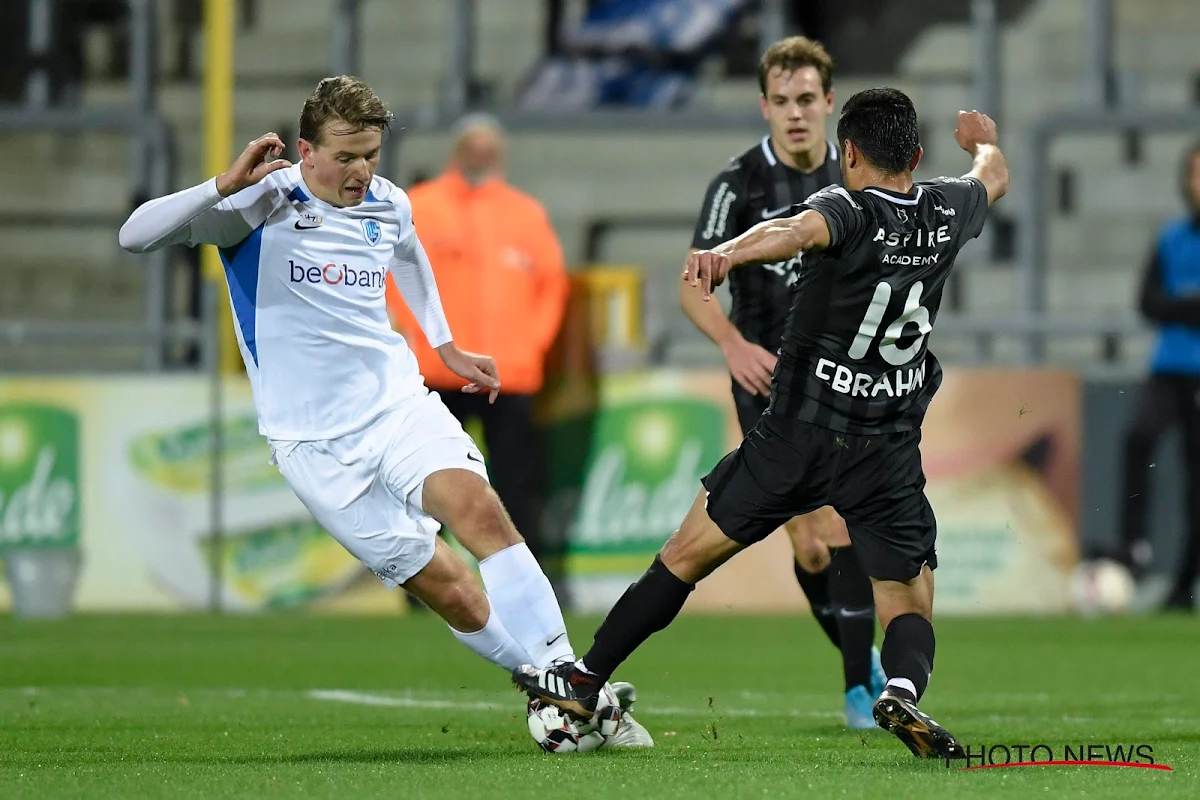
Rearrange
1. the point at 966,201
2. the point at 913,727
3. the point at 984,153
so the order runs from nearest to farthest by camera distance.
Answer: the point at 913,727 → the point at 966,201 → the point at 984,153

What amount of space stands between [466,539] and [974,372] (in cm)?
656

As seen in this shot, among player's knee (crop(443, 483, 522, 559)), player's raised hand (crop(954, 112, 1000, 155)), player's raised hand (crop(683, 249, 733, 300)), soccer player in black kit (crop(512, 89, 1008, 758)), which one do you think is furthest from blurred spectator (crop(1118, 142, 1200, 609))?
player's raised hand (crop(683, 249, 733, 300))

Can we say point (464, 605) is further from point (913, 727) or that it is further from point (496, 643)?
point (913, 727)

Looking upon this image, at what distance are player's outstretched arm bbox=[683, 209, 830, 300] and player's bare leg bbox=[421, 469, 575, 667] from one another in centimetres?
111

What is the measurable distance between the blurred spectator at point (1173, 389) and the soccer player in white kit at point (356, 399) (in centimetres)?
655

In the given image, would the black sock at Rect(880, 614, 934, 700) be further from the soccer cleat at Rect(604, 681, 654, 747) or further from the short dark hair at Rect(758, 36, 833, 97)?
the short dark hair at Rect(758, 36, 833, 97)

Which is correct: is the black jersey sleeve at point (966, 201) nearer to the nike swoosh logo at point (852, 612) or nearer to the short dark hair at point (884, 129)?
the short dark hair at point (884, 129)

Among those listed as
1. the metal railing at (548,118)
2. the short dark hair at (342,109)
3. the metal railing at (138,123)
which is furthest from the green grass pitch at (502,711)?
the metal railing at (548,118)

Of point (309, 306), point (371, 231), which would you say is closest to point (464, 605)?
point (309, 306)

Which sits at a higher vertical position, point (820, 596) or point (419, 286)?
point (419, 286)

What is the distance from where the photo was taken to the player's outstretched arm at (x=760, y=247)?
5203mm

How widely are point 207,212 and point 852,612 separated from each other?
250cm

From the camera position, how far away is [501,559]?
6.21 meters

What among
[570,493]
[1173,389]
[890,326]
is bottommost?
[570,493]
